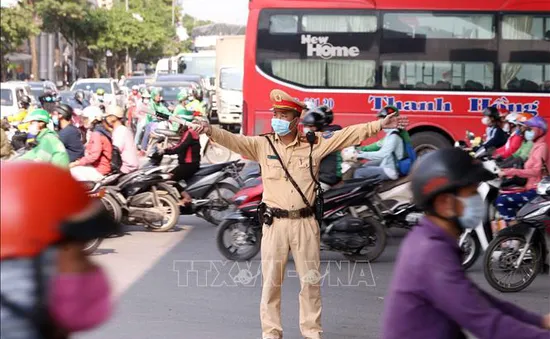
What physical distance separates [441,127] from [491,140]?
307cm

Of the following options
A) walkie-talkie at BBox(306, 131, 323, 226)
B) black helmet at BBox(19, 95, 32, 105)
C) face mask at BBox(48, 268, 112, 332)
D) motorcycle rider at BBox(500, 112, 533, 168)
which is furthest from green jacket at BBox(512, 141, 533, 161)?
black helmet at BBox(19, 95, 32, 105)

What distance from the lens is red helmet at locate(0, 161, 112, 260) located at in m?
2.14

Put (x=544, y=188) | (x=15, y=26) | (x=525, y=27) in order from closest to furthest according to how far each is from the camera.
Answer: (x=544, y=188)
(x=525, y=27)
(x=15, y=26)

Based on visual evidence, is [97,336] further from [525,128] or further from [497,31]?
[497,31]

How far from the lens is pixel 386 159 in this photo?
1091 centimetres

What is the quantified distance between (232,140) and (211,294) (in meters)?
2.62

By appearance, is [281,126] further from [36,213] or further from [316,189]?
[36,213]

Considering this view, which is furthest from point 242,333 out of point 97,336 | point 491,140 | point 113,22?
point 113,22

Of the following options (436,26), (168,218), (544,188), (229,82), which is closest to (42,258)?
(544,188)

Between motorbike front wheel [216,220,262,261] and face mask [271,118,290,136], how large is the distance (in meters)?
3.57

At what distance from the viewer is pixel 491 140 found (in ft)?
44.3

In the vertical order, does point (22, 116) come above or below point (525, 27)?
below

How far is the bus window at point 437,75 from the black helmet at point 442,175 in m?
13.6

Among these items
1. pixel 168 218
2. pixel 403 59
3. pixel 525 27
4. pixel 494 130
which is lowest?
pixel 168 218
